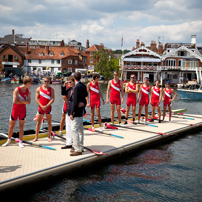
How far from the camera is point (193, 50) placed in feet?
238

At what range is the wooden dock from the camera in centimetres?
627

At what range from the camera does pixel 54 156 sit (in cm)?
756

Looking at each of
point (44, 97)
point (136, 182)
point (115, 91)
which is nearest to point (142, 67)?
point (115, 91)

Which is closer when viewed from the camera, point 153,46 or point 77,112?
point 77,112

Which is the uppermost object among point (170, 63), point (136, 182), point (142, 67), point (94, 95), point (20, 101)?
point (170, 63)

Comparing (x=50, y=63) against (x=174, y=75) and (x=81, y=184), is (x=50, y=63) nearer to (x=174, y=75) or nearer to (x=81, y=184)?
(x=174, y=75)

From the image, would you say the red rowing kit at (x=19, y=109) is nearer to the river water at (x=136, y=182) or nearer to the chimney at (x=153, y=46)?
the river water at (x=136, y=182)

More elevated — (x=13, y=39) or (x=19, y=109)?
(x=13, y=39)

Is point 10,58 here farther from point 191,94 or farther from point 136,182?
point 136,182

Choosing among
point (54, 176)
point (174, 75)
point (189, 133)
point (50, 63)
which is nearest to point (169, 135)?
point (189, 133)

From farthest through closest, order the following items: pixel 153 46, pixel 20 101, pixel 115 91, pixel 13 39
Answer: pixel 13 39
pixel 153 46
pixel 115 91
pixel 20 101

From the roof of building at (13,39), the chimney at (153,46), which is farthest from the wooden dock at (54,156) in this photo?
the roof of building at (13,39)

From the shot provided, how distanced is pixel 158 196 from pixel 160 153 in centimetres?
371

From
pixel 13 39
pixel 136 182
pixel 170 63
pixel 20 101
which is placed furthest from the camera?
pixel 13 39
